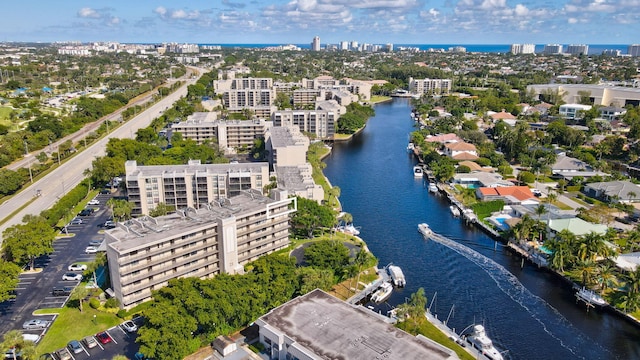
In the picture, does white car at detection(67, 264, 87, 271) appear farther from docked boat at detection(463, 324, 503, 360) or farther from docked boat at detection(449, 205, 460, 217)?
docked boat at detection(449, 205, 460, 217)

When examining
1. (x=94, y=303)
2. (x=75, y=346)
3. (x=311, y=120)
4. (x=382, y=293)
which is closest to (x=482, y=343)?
(x=382, y=293)

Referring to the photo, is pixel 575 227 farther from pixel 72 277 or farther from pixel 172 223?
pixel 72 277

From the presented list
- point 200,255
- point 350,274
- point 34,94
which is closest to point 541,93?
point 350,274

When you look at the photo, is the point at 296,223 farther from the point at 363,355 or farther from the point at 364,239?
the point at 363,355

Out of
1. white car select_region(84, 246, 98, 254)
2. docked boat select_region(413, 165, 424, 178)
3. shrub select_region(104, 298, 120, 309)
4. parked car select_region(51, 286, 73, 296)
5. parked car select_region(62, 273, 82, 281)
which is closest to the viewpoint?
shrub select_region(104, 298, 120, 309)

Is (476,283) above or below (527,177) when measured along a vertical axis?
below

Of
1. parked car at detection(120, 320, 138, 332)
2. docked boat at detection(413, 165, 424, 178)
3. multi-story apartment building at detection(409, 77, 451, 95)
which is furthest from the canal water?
multi-story apartment building at detection(409, 77, 451, 95)
